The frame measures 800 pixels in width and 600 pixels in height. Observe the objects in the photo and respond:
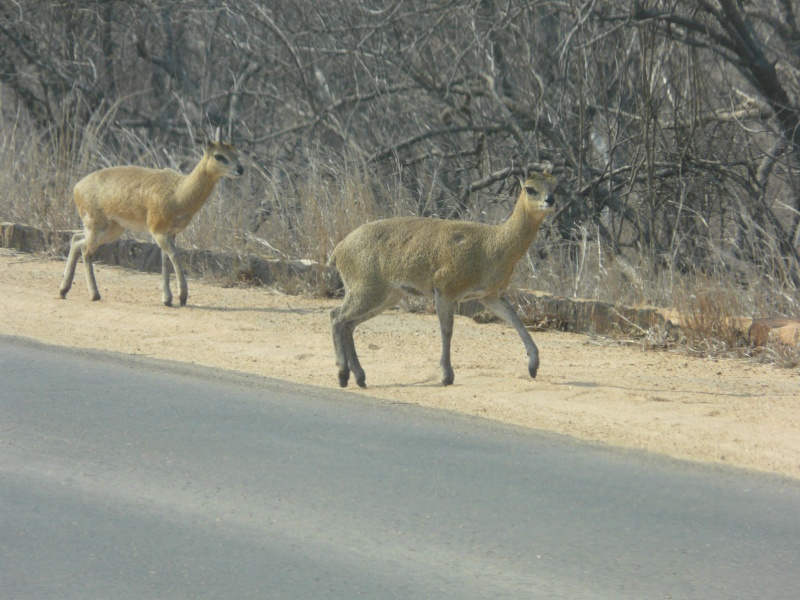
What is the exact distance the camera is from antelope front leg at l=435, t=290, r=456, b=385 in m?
8.87

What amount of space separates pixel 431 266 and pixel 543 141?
6.51m

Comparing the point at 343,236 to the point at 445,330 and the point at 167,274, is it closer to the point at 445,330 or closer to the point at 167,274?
the point at 167,274

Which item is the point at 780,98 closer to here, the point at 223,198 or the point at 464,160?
the point at 464,160

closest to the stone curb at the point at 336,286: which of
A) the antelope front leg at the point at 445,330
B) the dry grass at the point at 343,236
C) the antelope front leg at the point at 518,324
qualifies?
the dry grass at the point at 343,236

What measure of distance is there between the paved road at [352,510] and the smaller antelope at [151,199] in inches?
207

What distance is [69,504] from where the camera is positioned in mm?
5926

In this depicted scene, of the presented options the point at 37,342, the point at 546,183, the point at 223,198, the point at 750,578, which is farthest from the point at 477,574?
the point at 223,198

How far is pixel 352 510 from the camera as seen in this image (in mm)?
5867

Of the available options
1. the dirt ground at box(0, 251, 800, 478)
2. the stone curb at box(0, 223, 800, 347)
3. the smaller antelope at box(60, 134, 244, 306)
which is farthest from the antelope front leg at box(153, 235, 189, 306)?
the stone curb at box(0, 223, 800, 347)

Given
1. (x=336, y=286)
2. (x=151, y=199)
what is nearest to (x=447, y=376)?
(x=336, y=286)

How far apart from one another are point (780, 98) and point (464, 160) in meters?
4.41

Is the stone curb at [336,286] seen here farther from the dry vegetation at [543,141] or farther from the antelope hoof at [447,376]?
the antelope hoof at [447,376]

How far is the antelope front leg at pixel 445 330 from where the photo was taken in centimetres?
887

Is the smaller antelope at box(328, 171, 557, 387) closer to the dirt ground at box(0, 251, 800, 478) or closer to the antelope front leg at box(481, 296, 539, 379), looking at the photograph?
the antelope front leg at box(481, 296, 539, 379)
